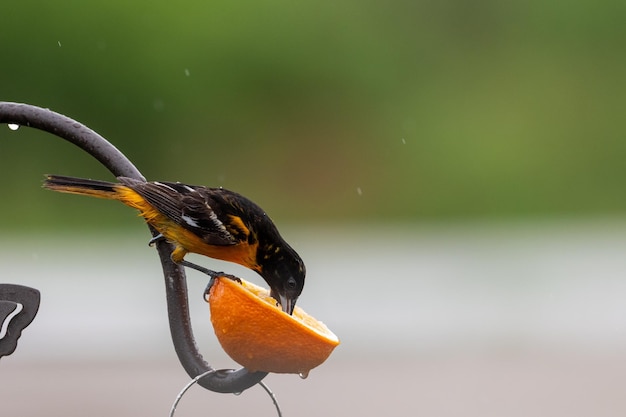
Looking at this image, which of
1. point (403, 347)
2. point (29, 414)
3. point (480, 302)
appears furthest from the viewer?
point (480, 302)

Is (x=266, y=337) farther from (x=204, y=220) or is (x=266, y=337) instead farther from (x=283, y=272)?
(x=204, y=220)

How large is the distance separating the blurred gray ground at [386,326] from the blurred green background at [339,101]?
1.18ft

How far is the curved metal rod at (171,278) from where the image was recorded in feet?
5.84

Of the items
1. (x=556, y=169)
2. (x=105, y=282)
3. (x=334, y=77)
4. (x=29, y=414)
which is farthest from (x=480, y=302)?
(x=29, y=414)

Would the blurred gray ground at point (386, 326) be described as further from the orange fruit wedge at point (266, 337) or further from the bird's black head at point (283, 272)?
the orange fruit wedge at point (266, 337)

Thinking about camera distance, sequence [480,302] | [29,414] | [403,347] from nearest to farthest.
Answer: [29,414]
[403,347]
[480,302]

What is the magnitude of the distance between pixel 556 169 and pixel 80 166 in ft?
13.3

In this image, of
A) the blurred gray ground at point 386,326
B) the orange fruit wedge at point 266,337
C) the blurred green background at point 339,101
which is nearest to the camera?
the orange fruit wedge at point 266,337

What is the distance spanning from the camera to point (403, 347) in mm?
7738

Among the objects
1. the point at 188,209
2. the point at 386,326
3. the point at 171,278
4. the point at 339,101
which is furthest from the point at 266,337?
the point at 339,101

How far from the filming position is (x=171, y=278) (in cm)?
197

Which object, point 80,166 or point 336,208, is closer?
point 80,166

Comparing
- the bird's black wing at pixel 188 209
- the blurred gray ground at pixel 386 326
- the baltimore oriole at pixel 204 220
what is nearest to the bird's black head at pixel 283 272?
the baltimore oriole at pixel 204 220

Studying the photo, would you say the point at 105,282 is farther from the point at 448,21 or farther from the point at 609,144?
the point at 609,144
